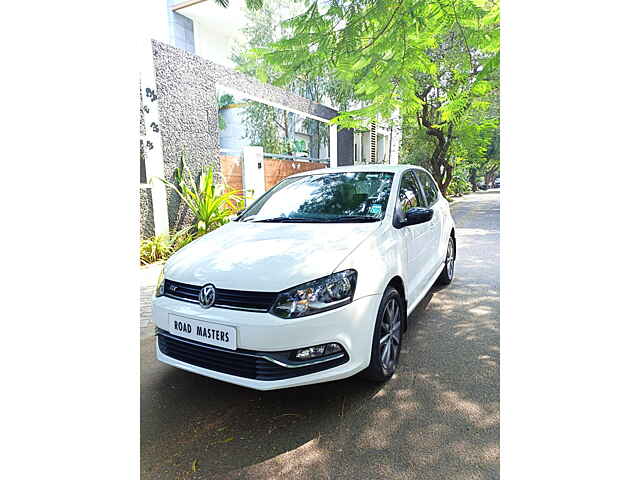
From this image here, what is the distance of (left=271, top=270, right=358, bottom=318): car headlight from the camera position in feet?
7.22

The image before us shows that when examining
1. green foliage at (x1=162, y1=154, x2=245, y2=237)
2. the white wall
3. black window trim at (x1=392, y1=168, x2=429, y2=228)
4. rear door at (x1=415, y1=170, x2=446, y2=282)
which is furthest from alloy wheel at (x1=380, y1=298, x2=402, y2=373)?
the white wall

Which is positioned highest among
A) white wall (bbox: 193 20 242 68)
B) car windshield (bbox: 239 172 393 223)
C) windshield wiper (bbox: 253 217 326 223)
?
white wall (bbox: 193 20 242 68)

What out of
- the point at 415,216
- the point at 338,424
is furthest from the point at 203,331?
the point at 415,216

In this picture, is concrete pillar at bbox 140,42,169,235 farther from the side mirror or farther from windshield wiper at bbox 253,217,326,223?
the side mirror

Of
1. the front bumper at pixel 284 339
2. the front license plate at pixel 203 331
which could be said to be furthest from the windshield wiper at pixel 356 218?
the front license plate at pixel 203 331

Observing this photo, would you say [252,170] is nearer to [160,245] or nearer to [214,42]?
[160,245]

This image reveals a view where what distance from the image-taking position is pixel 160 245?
264 inches

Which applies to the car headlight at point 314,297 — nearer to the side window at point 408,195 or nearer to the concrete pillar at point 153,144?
the side window at point 408,195
